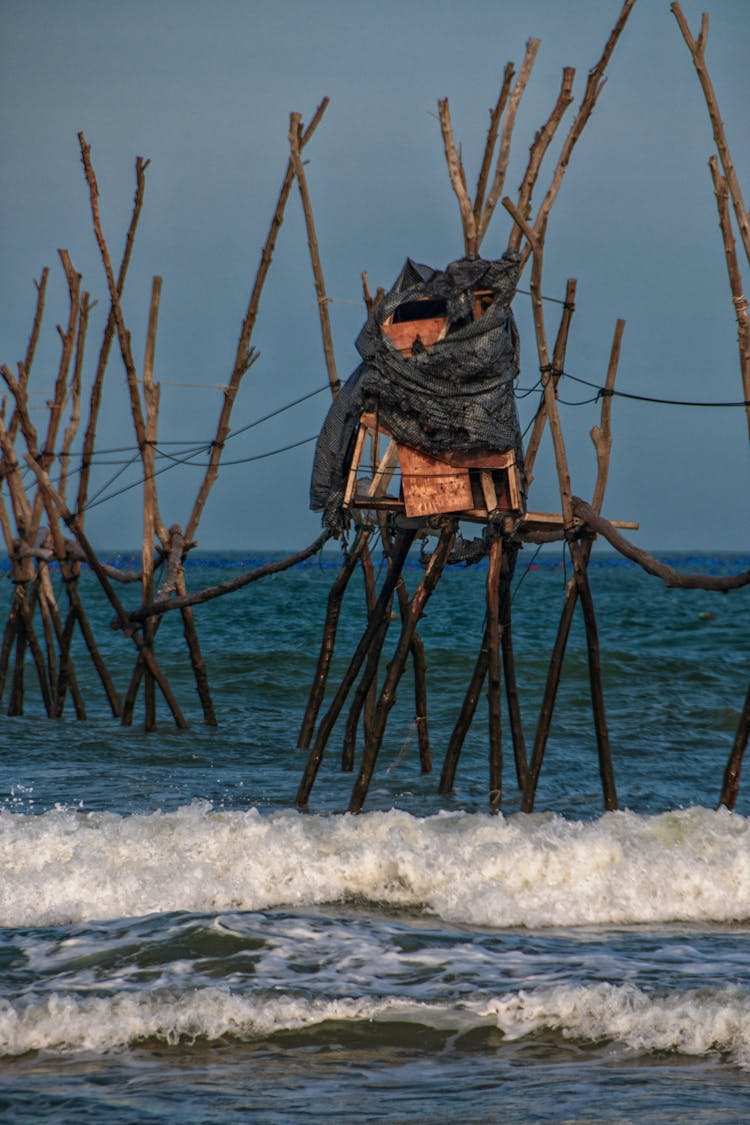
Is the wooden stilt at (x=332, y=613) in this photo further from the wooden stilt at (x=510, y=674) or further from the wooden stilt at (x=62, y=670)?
the wooden stilt at (x=62, y=670)

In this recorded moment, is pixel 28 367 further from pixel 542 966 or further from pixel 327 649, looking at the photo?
pixel 542 966

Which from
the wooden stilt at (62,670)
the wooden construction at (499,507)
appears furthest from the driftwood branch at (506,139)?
the wooden stilt at (62,670)

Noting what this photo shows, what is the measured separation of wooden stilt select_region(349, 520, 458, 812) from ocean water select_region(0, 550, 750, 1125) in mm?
401

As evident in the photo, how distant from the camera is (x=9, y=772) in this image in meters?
11.7

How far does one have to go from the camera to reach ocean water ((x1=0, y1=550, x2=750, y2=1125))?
5.11 metres

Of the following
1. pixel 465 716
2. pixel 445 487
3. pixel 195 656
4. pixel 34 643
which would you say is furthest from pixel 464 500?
pixel 34 643

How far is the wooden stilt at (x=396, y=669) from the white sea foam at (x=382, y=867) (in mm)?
383

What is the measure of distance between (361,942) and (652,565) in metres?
3.69

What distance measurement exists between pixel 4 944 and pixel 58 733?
7.52 meters

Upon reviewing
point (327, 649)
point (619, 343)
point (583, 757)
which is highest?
point (619, 343)

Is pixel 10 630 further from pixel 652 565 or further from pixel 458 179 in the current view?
pixel 652 565

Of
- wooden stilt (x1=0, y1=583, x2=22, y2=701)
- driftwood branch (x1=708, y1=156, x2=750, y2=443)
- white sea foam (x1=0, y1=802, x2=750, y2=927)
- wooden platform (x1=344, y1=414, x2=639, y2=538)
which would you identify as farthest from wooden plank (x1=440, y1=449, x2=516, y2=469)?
wooden stilt (x1=0, y1=583, x2=22, y2=701)

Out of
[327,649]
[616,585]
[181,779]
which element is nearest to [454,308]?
[327,649]

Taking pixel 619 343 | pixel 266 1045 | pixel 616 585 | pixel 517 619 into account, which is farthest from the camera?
pixel 616 585
